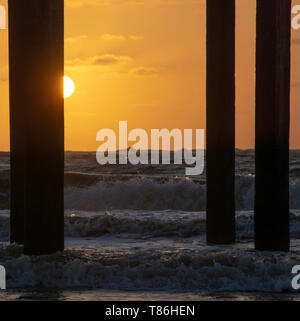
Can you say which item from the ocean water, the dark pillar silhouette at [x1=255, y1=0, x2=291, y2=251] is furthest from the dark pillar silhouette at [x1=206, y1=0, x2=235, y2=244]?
the dark pillar silhouette at [x1=255, y1=0, x2=291, y2=251]

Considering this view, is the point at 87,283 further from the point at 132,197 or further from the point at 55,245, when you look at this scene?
the point at 132,197

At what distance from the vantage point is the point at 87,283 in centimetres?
746

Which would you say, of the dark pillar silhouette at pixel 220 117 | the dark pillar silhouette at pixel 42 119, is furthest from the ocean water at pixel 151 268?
the dark pillar silhouette at pixel 220 117

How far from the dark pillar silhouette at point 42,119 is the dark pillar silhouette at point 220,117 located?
2671 mm

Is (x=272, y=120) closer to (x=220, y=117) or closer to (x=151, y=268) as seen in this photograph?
(x=220, y=117)

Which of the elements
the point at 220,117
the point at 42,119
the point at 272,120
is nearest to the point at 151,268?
the point at 42,119

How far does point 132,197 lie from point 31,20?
14972mm

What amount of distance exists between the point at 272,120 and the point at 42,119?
2.62 meters

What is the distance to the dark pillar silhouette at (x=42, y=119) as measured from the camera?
24.1 ft

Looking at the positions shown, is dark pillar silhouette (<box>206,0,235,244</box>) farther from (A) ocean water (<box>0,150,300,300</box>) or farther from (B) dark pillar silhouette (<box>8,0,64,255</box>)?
(B) dark pillar silhouette (<box>8,0,64,255</box>)

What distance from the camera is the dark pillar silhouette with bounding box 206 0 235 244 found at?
9500mm

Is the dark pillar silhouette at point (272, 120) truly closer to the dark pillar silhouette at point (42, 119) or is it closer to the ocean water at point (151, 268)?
the ocean water at point (151, 268)

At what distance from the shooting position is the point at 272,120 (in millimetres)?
8047

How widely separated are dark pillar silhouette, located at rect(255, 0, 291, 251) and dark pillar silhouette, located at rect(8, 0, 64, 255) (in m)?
2.31
